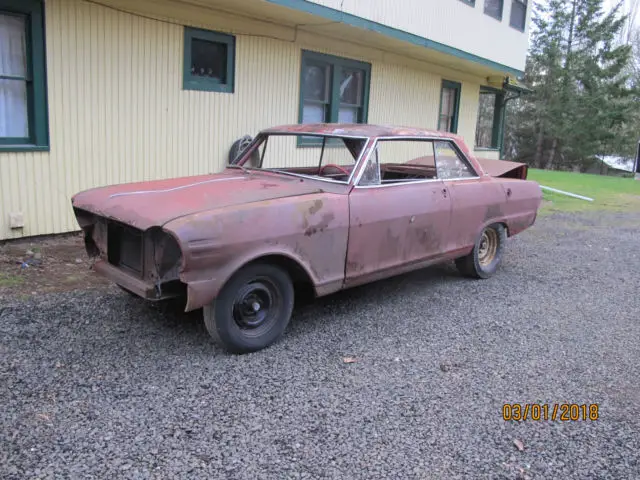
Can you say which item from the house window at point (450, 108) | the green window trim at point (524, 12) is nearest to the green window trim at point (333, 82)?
the house window at point (450, 108)

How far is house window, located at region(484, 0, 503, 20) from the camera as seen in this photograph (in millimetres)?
12626

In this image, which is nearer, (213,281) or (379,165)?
(213,281)

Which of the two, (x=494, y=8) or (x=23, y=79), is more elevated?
(x=494, y=8)

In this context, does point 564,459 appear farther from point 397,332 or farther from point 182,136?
point 182,136

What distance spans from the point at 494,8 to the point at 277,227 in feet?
36.8

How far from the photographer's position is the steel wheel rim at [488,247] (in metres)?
6.40

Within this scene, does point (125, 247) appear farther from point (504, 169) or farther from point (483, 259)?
point (504, 169)

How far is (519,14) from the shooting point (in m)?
14.0

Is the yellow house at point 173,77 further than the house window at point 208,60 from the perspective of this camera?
No

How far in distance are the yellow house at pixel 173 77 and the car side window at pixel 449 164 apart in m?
3.24

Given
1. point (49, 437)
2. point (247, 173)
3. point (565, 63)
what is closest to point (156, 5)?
point (247, 173)

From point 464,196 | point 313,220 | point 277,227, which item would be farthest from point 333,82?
point 277,227

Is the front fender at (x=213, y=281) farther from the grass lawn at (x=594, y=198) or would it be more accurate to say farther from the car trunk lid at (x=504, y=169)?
the grass lawn at (x=594, y=198)

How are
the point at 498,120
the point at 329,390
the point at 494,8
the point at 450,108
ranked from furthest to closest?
the point at 498,120 → the point at 450,108 → the point at 494,8 → the point at 329,390
